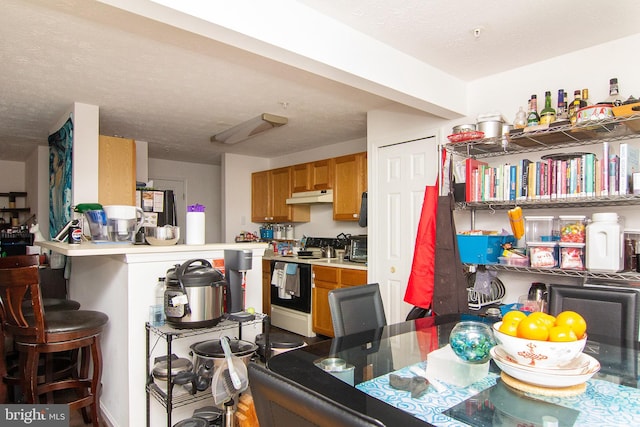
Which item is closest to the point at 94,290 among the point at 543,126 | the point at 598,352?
the point at 598,352

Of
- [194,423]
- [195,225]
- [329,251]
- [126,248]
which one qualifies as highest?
[195,225]

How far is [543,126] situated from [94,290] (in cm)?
317

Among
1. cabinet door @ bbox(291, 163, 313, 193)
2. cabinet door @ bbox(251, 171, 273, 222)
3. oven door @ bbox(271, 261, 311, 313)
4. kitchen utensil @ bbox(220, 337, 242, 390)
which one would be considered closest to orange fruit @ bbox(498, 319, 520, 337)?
kitchen utensil @ bbox(220, 337, 242, 390)

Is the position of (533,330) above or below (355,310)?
above

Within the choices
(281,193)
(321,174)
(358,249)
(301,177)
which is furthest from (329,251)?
(281,193)

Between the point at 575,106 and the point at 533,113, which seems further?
the point at 533,113

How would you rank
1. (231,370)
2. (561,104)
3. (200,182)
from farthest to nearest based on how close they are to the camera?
(200,182), (561,104), (231,370)

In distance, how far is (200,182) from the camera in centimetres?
657

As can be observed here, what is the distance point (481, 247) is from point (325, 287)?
1.99 meters

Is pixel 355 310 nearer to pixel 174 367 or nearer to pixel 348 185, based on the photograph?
pixel 174 367

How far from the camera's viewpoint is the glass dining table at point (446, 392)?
3.09ft

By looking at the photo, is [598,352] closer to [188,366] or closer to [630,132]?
[630,132]

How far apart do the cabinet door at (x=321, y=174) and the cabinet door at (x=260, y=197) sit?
3.35 ft

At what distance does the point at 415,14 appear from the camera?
197 cm
